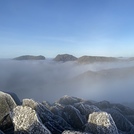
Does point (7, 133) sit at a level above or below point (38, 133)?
below

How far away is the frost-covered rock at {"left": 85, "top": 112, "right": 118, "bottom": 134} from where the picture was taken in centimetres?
1767

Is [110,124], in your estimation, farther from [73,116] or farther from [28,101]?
[28,101]

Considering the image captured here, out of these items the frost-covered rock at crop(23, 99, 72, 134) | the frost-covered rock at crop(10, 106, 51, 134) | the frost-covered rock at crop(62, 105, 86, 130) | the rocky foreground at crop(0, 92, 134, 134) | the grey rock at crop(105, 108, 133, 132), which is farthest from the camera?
the grey rock at crop(105, 108, 133, 132)

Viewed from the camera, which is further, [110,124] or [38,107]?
[38,107]

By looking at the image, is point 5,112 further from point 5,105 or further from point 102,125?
point 102,125

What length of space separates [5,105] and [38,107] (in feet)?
9.73

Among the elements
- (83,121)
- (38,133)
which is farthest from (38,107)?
(38,133)

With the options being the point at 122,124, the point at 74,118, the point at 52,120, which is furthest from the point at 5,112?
the point at 122,124

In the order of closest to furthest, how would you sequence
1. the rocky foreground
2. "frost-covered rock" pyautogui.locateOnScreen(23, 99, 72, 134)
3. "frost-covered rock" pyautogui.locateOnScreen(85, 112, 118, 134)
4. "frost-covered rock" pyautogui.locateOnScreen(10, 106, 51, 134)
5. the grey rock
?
1. "frost-covered rock" pyautogui.locateOnScreen(10, 106, 51, 134)
2. the rocky foreground
3. "frost-covered rock" pyautogui.locateOnScreen(85, 112, 118, 134)
4. "frost-covered rock" pyautogui.locateOnScreen(23, 99, 72, 134)
5. the grey rock

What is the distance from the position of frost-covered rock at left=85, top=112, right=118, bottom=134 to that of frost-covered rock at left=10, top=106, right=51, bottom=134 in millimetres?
3880

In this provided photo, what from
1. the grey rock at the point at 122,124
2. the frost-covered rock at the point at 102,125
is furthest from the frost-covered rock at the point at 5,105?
the grey rock at the point at 122,124

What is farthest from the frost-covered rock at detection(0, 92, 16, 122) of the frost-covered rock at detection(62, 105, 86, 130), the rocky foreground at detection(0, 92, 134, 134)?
the frost-covered rock at detection(62, 105, 86, 130)

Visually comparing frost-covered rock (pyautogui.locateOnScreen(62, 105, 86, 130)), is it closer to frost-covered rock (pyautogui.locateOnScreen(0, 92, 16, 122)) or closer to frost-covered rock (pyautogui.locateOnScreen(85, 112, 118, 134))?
frost-covered rock (pyautogui.locateOnScreen(85, 112, 118, 134))

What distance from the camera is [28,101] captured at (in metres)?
23.0
